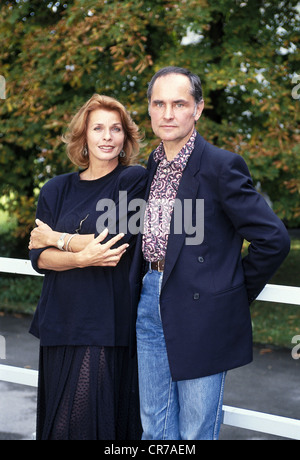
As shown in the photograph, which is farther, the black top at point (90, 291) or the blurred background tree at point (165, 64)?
the blurred background tree at point (165, 64)

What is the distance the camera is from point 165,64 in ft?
21.4

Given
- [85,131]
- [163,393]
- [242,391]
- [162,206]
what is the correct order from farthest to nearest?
[242,391], [85,131], [163,393], [162,206]

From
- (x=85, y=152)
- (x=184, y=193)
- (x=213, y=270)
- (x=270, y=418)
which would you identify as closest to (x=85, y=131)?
(x=85, y=152)

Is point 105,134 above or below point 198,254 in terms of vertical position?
above

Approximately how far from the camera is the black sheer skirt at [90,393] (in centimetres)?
266

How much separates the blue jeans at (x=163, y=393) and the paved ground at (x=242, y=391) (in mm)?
1928

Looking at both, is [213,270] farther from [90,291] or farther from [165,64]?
[165,64]

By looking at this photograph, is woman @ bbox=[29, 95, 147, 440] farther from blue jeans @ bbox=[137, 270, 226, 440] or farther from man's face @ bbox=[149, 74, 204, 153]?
man's face @ bbox=[149, 74, 204, 153]

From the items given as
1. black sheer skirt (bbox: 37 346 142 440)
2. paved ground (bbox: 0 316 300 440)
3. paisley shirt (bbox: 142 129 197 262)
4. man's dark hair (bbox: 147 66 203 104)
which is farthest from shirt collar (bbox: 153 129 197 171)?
paved ground (bbox: 0 316 300 440)

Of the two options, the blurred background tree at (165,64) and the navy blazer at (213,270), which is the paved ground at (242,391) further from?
the navy blazer at (213,270)

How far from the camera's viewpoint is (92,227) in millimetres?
2639

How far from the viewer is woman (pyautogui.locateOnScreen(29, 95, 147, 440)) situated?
2.64 m

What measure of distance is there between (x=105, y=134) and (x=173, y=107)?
0.42 m

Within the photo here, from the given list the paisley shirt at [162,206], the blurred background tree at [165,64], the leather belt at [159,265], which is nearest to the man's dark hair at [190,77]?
the paisley shirt at [162,206]
